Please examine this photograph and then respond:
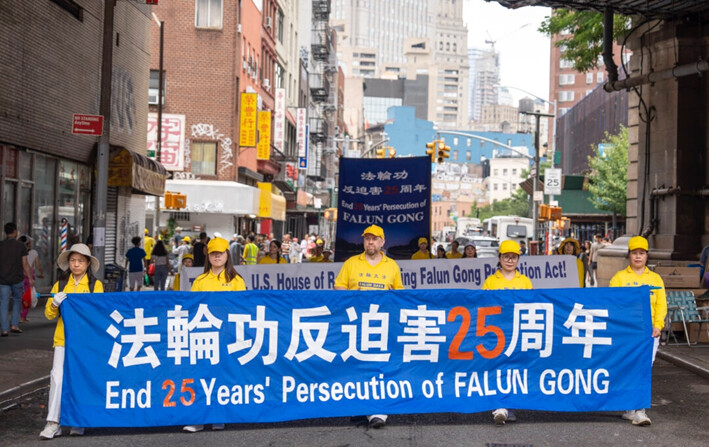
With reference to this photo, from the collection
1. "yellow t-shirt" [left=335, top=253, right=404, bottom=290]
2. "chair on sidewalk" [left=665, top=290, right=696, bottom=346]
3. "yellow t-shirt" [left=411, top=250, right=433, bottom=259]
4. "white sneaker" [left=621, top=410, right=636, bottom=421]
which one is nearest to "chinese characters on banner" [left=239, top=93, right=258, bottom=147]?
"yellow t-shirt" [left=411, top=250, right=433, bottom=259]

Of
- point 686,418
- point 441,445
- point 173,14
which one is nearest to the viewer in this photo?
point 441,445

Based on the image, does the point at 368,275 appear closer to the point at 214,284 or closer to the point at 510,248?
the point at 510,248

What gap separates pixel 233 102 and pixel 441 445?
38.1 metres

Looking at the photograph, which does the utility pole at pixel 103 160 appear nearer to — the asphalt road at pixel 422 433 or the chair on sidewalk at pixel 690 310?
the asphalt road at pixel 422 433

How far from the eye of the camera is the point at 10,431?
8.88 metres

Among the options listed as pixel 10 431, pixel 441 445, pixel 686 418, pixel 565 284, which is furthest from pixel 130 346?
pixel 565 284

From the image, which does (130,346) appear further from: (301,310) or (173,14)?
(173,14)

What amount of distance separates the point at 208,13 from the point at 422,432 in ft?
127

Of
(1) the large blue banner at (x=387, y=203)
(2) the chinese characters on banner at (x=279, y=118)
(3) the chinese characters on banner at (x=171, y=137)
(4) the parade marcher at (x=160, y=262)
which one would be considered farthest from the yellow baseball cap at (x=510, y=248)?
(2) the chinese characters on banner at (x=279, y=118)

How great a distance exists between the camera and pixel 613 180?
185 ft

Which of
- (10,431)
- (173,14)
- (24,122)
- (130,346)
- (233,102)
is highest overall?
(173,14)

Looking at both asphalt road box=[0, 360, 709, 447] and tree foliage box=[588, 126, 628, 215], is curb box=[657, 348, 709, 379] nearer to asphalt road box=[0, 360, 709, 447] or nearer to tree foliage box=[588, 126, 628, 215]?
asphalt road box=[0, 360, 709, 447]

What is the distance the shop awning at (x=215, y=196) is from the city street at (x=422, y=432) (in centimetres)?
3388

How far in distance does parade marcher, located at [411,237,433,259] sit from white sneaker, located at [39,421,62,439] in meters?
10.7
